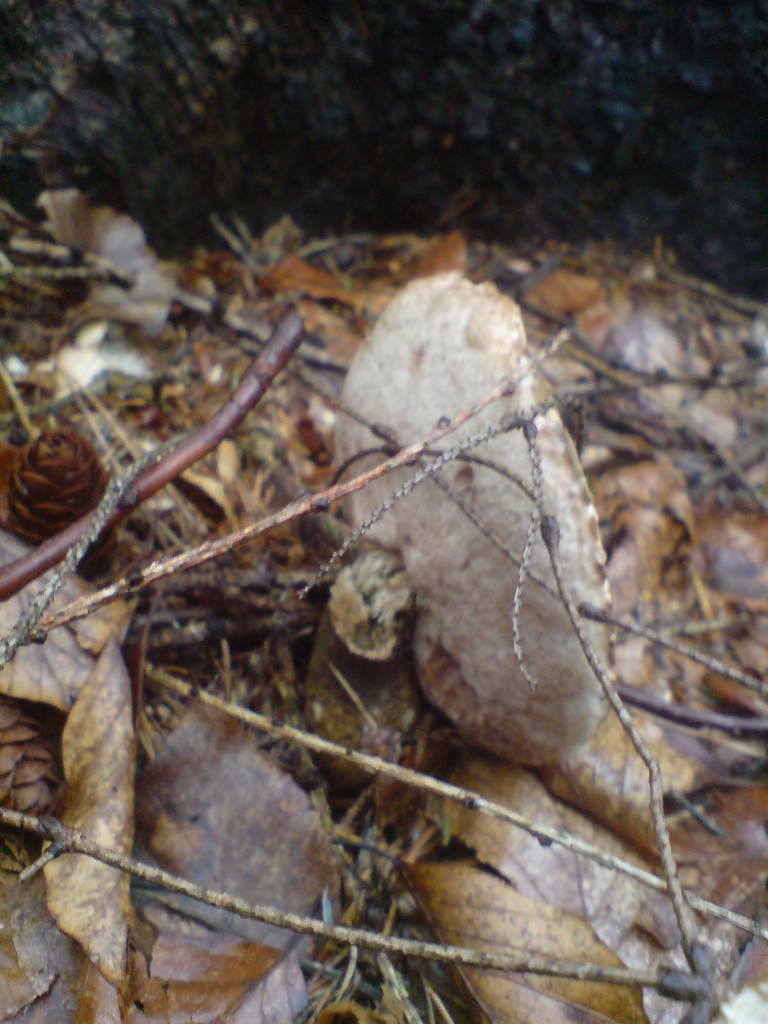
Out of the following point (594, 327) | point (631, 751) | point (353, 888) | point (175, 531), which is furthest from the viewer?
point (594, 327)

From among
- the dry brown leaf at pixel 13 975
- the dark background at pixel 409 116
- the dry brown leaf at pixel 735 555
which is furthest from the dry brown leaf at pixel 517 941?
the dark background at pixel 409 116

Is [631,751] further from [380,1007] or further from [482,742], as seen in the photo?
[380,1007]

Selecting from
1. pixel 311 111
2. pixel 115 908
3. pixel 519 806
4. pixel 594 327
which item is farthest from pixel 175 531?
pixel 594 327

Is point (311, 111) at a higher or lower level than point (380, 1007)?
higher

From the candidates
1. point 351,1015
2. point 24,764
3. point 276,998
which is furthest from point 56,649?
point 351,1015

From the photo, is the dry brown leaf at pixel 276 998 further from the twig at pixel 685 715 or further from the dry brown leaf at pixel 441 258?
the dry brown leaf at pixel 441 258

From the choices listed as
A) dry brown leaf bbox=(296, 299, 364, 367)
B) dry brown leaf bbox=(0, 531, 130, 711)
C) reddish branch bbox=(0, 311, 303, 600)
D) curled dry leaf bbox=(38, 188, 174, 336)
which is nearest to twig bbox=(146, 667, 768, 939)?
dry brown leaf bbox=(0, 531, 130, 711)
